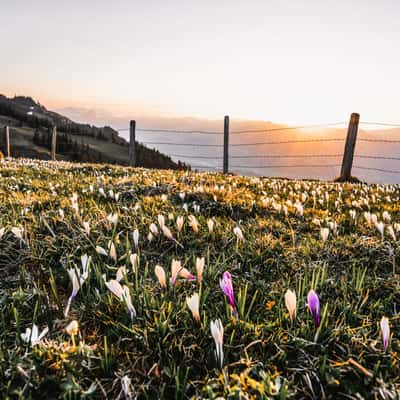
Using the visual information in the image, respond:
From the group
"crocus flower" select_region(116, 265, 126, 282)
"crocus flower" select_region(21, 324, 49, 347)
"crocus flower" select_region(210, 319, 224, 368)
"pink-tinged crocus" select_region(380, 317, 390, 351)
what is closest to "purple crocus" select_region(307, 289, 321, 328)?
"pink-tinged crocus" select_region(380, 317, 390, 351)

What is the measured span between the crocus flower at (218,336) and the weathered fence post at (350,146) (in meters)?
12.4

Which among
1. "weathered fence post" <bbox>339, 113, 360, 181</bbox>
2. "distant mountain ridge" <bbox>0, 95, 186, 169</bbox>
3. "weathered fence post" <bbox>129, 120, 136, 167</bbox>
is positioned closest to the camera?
"weathered fence post" <bbox>339, 113, 360, 181</bbox>

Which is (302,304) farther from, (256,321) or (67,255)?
(67,255)

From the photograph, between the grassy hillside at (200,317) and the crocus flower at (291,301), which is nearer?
the grassy hillside at (200,317)

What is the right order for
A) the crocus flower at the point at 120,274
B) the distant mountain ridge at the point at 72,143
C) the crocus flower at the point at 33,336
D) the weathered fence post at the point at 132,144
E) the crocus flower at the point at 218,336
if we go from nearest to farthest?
1. the crocus flower at the point at 218,336
2. the crocus flower at the point at 33,336
3. the crocus flower at the point at 120,274
4. the weathered fence post at the point at 132,144
5. the distant mountain ridge at the point at 72,143

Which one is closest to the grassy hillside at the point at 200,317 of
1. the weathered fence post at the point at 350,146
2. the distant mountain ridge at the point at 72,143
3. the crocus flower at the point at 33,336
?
the crocus flower at the point at 33,336

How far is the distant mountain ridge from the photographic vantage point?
36.4 m

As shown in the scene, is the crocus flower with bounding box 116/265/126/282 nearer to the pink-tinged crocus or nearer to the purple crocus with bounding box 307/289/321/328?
the purple crocus with bounding box 307/289/321/328

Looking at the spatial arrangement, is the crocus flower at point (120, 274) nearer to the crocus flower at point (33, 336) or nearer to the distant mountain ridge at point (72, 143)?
the crocus flower at point (33, 336)

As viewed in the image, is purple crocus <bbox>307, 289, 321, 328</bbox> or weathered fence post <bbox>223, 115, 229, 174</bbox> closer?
purple crocus <bbox>307, 289, 321, 328</bbox>

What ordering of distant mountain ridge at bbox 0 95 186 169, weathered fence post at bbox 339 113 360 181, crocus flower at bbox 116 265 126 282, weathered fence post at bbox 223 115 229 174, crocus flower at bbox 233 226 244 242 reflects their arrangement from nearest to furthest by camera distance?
crocus flower at bbox 116 265 126 282 < crocus flower at bbox 233 226 244 242 < weathered fence post at bbox 339 113 360 181 < weathered fence post at bbox 223 115 229 174 < distant mountain ridge at bbox 0 95 186 169

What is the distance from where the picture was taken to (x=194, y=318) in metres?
1.71

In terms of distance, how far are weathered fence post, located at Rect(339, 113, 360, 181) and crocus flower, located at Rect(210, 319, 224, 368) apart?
40.8ft

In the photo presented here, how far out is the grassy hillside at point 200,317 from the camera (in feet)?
4.57
